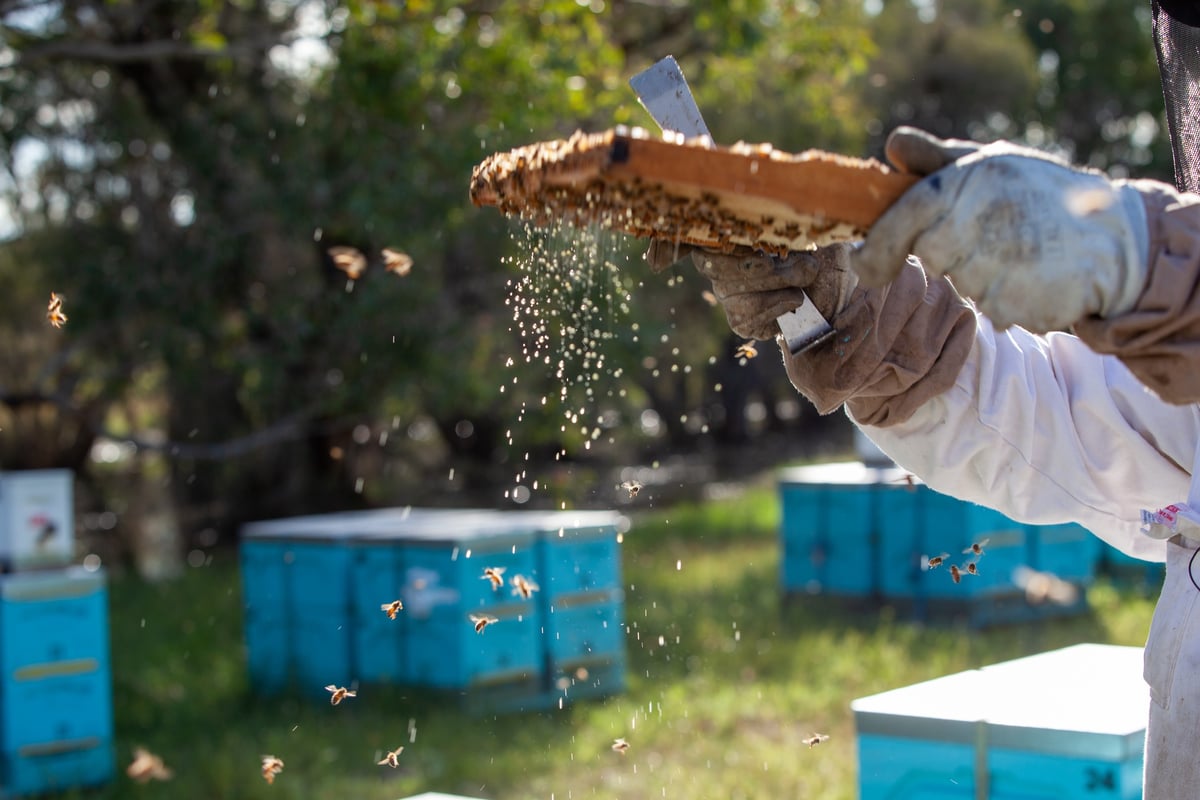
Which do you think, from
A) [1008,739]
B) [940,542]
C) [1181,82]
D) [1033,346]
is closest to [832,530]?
[940,542]

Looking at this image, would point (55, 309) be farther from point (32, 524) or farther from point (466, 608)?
point (466, 608)

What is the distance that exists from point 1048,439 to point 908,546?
526 centimetres

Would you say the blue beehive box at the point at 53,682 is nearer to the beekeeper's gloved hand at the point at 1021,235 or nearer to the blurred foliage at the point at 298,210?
the blurred foliage at the point at 298,210

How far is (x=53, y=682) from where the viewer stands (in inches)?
187

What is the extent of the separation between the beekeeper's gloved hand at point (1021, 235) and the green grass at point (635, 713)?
336cm

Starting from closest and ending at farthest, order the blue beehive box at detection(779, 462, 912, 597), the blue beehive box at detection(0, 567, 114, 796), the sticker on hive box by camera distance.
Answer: the blue beehive box at detection(0, 567, 114, 796)
the sticker on hive box
the blue beehive box at detection(779, 462, 912, 597)

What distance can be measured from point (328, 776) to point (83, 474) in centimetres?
722

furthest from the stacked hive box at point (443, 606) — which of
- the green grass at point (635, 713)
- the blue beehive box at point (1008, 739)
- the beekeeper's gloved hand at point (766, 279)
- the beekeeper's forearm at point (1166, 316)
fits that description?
the beekeeper's forearm at point (1166, 316)

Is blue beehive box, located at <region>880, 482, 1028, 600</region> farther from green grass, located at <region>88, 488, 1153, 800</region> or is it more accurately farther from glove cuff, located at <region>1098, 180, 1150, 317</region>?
glove cuff, located at <region>1098, 180, 1150, 317</region>

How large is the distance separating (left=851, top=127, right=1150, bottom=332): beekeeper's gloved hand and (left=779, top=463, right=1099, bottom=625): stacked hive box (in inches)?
210

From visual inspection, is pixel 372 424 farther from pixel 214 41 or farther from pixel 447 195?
pixel 214 41

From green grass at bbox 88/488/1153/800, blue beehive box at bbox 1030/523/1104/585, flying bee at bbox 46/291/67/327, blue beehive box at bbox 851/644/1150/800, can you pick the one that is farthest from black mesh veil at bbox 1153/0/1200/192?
blue beehive box at bbox 1030/523/1104/585

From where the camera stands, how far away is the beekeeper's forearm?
1.30 meters

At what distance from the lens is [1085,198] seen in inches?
50.3
